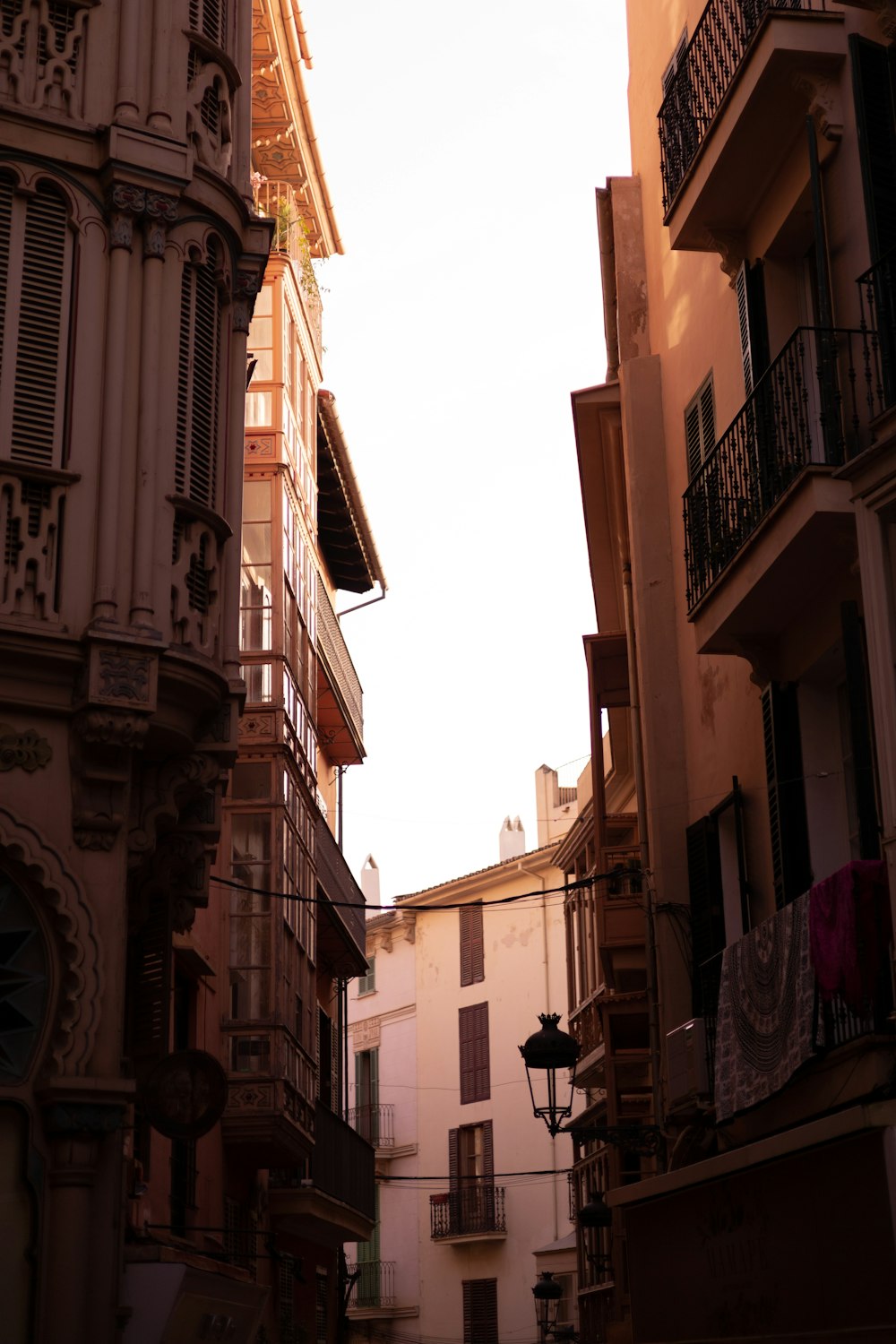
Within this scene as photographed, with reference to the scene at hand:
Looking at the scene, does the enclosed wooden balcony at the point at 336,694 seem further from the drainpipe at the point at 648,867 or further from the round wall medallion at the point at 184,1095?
the round wall medallion at the point at 184,1095

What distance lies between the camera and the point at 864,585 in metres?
9.93

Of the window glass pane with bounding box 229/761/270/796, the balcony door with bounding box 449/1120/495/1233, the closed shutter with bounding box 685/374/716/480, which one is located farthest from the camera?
the balcony door with bounding box 449/1120/495/1233

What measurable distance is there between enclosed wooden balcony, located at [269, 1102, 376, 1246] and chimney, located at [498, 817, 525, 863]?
3063 cm

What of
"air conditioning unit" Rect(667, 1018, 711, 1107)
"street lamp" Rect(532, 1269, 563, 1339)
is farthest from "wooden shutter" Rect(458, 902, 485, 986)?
"air conditioning unit" Rect(667, 1018, 711, 1107)

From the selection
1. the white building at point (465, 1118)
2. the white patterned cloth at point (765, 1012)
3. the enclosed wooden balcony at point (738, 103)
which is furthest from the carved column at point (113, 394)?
the white building at point (465, 1118)

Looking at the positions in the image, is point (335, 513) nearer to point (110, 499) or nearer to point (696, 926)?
point (696, 926)

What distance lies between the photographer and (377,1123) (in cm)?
5125

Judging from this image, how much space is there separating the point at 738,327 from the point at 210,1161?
33.4ft

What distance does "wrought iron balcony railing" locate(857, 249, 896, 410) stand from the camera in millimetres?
10375

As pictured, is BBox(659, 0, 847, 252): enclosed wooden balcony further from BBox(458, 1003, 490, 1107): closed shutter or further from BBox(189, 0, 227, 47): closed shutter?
BBox(458, 1003, 490, 1107): closed shutter

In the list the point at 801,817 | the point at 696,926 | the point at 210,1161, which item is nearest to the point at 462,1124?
the point at 210,1161

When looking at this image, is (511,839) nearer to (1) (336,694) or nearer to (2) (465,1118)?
(2) (465,1118)

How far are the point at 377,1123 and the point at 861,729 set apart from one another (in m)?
42.7

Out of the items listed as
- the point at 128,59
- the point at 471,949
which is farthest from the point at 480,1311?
the point at 128,59
